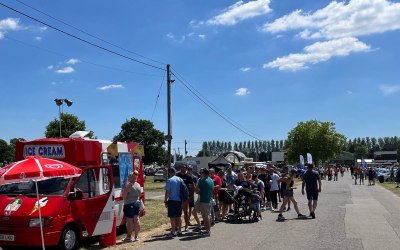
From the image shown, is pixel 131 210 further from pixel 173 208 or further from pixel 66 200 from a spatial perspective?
pixel 66 200

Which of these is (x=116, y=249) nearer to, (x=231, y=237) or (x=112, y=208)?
(x=112, y=208)

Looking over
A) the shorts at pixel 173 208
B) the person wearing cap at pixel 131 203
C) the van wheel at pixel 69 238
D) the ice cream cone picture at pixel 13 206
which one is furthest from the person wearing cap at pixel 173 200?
the ice cream cone picture at pixel 13 206

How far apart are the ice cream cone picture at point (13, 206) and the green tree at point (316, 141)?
245 ft

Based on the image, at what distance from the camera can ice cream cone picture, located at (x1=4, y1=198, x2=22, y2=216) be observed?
937 centimetres

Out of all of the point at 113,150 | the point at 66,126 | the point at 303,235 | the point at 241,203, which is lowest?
the point at 303,235

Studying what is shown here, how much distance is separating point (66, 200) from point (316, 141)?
74597 mm

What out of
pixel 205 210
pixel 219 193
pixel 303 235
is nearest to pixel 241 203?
pixel 219 193

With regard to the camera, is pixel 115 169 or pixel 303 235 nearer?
pixel 303 235

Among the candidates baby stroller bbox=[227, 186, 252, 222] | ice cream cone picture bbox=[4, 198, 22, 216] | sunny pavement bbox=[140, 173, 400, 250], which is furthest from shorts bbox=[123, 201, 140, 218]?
baby stroller bbox=[227, 186, 252, 222]

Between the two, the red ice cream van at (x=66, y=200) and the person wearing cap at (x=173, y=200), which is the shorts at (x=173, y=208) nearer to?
the person wearing cap at (x=173, y=200)

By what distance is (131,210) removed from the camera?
11.2m

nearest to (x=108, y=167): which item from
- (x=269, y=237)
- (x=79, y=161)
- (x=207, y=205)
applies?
(x=79, y=161)

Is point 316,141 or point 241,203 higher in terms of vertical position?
point 316,141

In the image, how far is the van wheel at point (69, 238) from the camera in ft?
31.5
